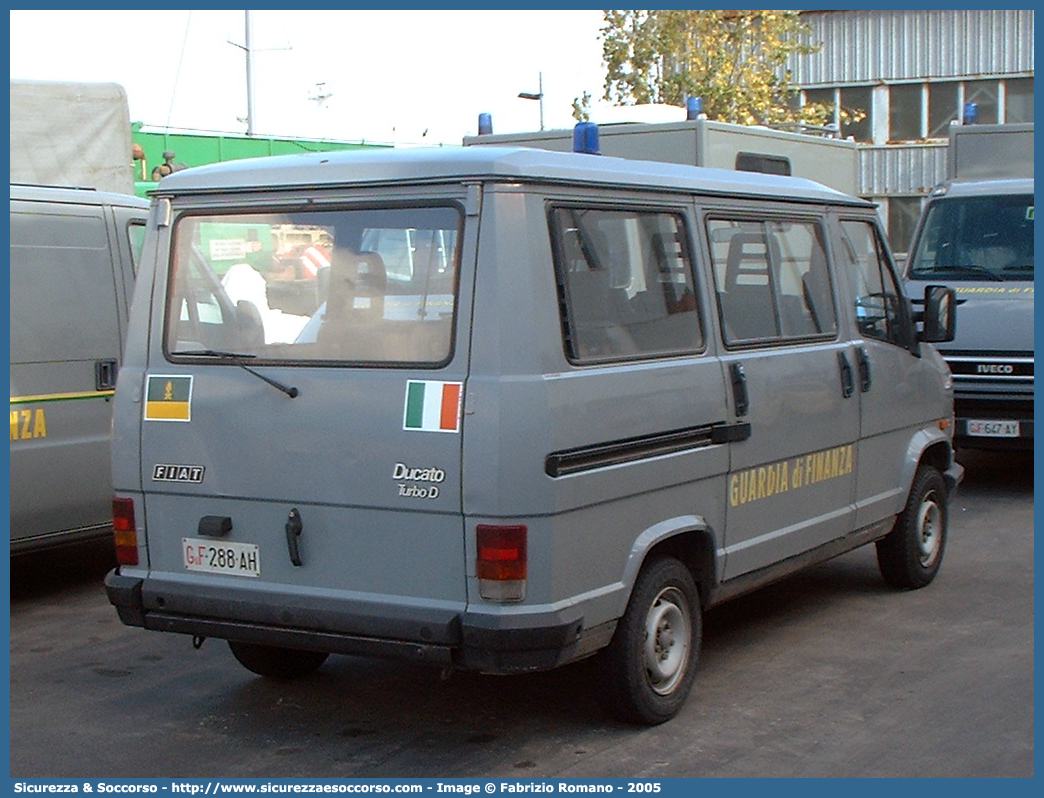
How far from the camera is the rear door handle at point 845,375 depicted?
6.91 m

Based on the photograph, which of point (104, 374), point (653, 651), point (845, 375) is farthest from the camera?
point (104, 374)

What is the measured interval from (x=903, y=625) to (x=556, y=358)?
3.16 metres

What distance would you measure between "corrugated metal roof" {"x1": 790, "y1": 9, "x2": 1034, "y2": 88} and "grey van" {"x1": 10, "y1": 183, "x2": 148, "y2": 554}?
2415 centimetres

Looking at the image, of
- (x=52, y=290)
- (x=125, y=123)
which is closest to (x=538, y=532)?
(x=52, y=290)

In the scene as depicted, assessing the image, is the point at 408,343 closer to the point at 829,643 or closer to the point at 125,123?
the point at 829,643

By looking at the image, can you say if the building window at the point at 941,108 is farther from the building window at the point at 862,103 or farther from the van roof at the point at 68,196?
the van roof at the point at 68,196

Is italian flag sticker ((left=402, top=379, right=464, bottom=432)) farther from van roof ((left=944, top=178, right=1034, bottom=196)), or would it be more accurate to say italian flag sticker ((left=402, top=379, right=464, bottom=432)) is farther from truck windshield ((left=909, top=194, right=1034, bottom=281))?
van roof ((left=944, top=178, right=1034, bottom=196))

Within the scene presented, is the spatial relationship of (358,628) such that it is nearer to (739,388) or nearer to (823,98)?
(739,388)

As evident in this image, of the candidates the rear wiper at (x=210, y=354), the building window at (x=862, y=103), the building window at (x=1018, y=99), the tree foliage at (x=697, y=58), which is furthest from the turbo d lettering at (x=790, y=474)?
the building window at (x=862, y=103)

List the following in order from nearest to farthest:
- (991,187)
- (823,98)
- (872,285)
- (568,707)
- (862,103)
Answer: (568,707), (872,285), (991,187), (862,103), (823,98)

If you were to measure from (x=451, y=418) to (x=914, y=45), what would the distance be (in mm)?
26846

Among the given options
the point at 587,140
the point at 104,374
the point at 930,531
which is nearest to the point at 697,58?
the point at 930,531

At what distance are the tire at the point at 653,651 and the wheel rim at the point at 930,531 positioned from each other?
260cm

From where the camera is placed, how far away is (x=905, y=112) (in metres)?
29.7
